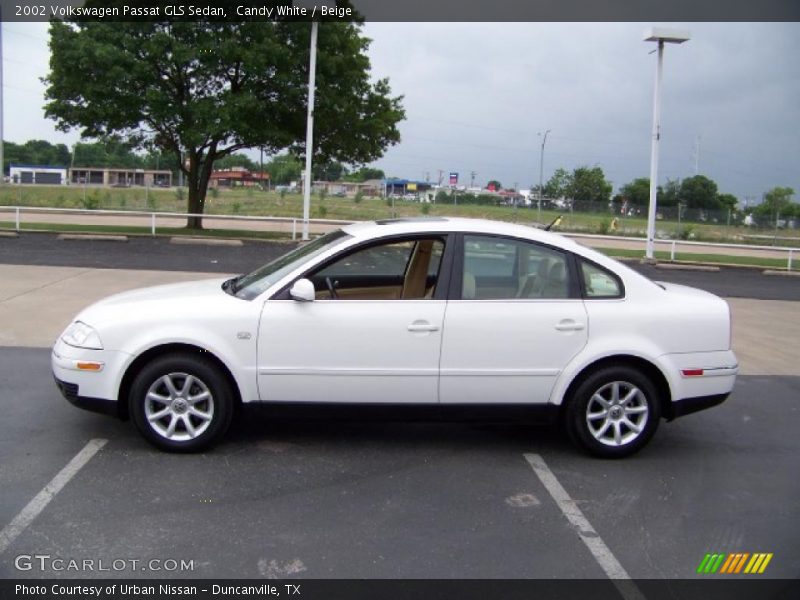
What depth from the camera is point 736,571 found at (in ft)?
13.1

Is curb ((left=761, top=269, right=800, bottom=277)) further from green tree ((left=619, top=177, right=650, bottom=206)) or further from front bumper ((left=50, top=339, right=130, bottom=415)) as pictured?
green tree ((left=619, top=177, right=650, bottom=206))

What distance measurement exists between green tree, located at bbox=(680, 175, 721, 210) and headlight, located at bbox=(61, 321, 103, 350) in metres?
56.5

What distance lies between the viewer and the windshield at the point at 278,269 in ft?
17.8

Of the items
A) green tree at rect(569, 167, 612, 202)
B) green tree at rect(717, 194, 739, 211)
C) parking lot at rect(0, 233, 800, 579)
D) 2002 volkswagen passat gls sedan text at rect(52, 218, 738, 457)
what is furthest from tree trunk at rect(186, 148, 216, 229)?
green tree at rect(717, 194, 739, 211)

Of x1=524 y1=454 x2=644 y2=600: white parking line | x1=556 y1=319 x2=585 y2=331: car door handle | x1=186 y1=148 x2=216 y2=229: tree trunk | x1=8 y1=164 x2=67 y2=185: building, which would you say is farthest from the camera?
x1=8 y1=164 x2=67 y2=185: building

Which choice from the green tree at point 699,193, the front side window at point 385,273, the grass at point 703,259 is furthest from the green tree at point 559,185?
the front side window at point 385,273

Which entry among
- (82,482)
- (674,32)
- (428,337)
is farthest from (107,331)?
(674,32)

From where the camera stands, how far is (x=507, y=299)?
534 centimetres

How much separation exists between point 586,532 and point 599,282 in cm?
181

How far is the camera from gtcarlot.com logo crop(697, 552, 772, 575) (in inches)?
156

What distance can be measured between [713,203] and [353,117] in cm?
3977

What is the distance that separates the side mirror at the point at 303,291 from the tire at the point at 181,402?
0.68 meters

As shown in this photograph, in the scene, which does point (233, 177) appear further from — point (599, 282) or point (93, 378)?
point (599, 282)

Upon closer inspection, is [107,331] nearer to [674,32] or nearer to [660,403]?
[660,403]
